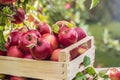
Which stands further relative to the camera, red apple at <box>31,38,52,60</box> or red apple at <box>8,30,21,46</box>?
red apple at <box>8,30,21,46</box>

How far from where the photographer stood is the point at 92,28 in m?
7.64

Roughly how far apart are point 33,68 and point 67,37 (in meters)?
0.15

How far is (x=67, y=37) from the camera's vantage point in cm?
130

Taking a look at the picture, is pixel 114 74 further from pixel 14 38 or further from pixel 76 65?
pixel 14 38

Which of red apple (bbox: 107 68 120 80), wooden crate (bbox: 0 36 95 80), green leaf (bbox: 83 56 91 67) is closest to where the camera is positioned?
wooden crate (bbox: 0 36 95 80)

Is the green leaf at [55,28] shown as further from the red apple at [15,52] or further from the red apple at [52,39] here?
the red apple at [15,52]

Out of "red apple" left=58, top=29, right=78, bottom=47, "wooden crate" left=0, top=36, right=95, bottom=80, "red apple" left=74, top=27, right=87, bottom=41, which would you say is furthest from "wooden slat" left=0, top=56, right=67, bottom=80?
"red apple" left=74, top=27, right=87, bottom=41

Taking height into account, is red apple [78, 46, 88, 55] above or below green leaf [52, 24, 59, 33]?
below

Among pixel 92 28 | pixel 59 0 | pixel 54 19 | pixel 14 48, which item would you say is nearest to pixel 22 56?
pixel 14 48

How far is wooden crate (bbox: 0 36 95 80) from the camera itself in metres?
1.21

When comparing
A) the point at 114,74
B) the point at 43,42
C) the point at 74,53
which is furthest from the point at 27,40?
the point at 114,74

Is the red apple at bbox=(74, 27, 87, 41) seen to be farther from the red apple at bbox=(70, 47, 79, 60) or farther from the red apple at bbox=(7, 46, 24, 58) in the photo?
the red apple at bbox=(7, 46, 24, 58)

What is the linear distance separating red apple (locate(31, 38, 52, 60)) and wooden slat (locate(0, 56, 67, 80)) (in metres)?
0.02

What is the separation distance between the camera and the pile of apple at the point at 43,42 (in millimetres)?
1244
